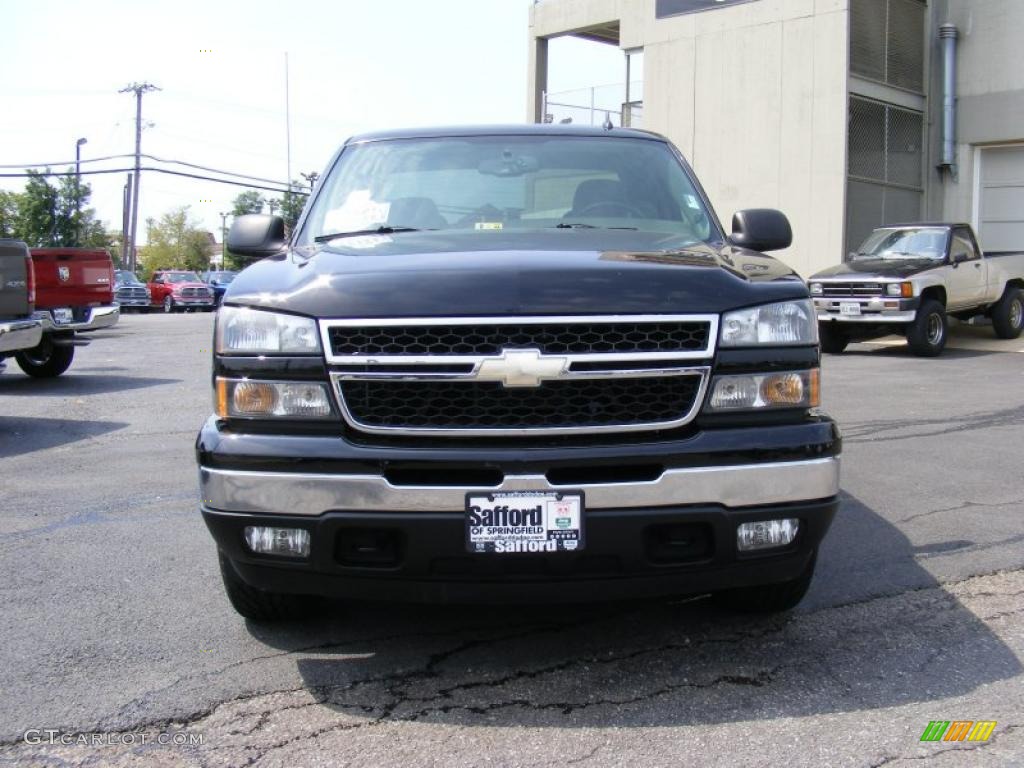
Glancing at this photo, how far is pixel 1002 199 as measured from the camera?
21.9m

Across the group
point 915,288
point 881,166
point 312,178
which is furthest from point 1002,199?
point 312,178

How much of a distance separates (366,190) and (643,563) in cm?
230

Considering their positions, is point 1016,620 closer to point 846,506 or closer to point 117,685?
point 846,506

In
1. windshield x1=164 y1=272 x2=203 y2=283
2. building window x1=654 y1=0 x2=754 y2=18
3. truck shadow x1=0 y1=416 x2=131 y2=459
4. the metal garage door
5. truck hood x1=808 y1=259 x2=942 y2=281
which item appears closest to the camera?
truck shadow x1=0 y1=416 x2=131 y2=459

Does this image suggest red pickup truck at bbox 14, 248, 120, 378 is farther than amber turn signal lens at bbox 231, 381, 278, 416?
Yes

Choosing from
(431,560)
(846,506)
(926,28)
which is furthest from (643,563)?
(926,28)

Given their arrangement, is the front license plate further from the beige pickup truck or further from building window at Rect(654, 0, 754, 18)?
building window at Rect(654, 0, 754, 18)

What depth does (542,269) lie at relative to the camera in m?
3.32

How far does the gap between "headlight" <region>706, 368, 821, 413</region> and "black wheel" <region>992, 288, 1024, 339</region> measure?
1570cm

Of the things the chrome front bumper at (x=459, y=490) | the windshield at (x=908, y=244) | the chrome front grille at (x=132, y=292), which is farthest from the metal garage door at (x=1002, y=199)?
the chrome front grille at (x=132, y=292)

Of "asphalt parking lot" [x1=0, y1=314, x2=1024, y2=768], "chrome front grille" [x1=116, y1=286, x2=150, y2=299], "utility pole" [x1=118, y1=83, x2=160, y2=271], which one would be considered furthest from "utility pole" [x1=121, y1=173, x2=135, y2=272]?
"asphalt parking lot" [x1=0, y1=314, x2=1024, y2=768]

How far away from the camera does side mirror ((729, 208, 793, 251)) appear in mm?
4484

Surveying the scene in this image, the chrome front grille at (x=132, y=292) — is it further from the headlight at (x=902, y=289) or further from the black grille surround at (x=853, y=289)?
the headlight at (x=902, y=289)

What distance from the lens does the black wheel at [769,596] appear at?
3844mm
